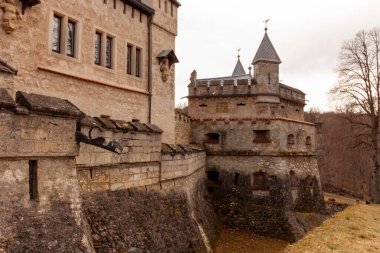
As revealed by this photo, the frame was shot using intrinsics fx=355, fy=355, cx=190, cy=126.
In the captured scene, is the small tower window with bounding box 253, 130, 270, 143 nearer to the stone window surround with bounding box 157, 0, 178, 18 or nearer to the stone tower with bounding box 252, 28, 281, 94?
the stone tower with bounding box 252, 28, 281, 94

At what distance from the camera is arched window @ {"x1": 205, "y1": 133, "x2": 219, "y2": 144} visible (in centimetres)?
2219

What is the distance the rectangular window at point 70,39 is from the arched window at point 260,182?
13230 mm

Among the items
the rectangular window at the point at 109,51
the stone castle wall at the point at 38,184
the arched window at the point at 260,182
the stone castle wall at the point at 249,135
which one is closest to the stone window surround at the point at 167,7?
the rectangular window at the point at 109,51

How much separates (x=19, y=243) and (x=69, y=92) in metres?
7.08

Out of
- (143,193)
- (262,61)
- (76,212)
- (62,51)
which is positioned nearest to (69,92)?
(62,51)

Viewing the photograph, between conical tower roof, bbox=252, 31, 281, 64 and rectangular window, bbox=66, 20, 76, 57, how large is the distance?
13.2 metres

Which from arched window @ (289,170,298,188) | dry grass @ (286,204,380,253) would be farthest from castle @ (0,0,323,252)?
dry grass @ (286,204,380,253)

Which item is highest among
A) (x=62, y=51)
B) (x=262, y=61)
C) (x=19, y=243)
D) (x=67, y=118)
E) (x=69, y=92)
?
(x=262, y=61)

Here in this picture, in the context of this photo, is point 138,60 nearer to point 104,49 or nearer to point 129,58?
point 129,58

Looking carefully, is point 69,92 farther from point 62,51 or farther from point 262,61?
point 262,61

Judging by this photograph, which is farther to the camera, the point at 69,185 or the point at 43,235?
the point at 69,185

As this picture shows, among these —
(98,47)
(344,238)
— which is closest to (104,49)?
(98,47)

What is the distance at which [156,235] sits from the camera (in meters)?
9.24

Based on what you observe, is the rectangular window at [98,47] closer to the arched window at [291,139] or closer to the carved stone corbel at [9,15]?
the carved stone corbel at [9,15]
